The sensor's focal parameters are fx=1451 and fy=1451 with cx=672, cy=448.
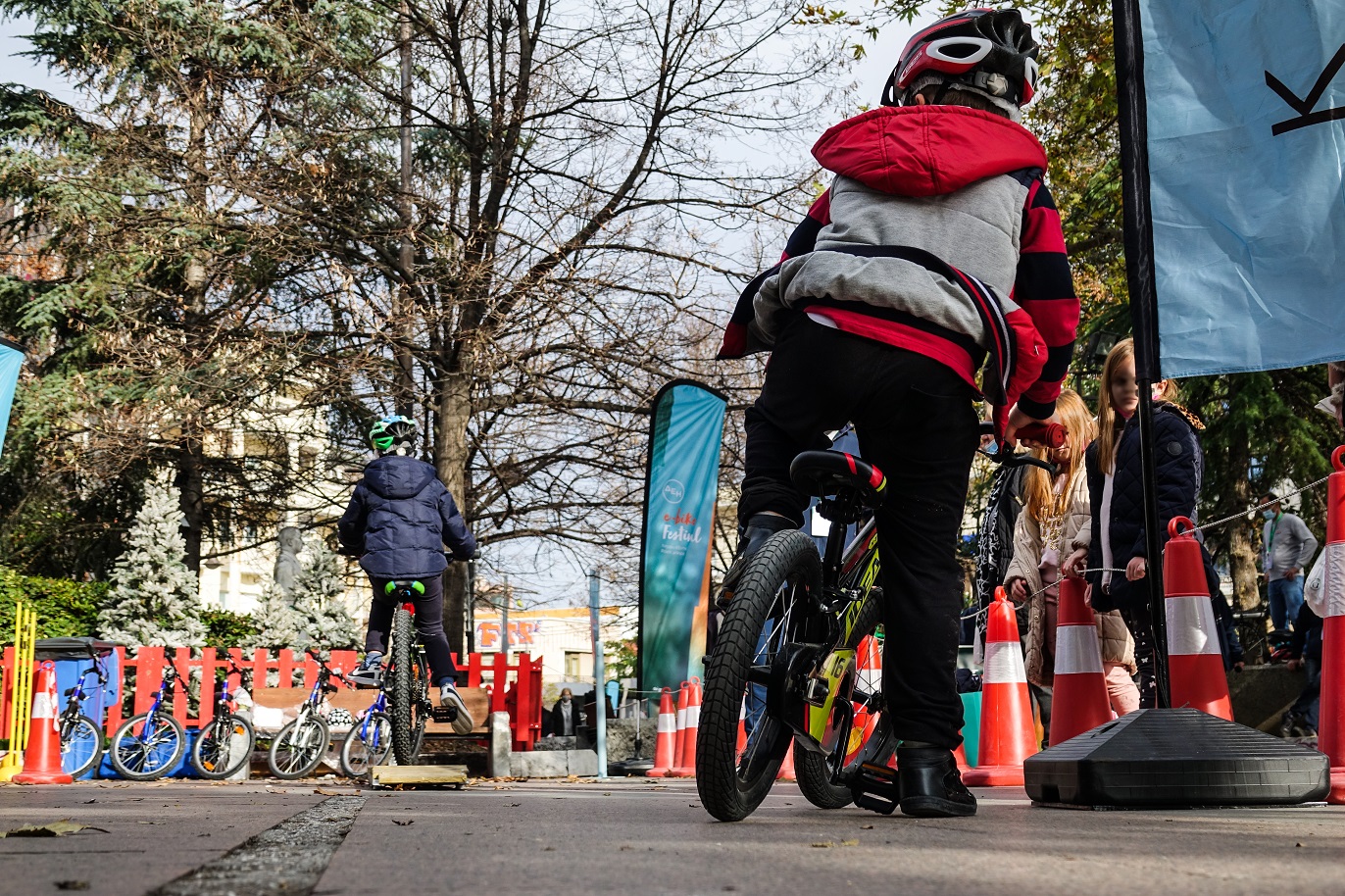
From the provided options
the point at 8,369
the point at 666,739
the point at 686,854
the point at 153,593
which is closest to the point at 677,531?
the point at 666,739

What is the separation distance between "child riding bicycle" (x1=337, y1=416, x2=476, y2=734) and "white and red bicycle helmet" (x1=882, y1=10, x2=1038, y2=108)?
6477 millimetres

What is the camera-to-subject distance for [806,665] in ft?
11.6

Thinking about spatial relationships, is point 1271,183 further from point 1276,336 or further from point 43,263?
point 43,263

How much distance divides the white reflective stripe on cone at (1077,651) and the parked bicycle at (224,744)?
8815 mm

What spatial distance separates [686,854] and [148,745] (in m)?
11.2

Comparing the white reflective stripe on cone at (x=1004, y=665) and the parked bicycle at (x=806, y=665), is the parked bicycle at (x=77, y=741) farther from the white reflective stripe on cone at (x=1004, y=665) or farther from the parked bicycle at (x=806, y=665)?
the parked bicycle at (x=806, y=665)

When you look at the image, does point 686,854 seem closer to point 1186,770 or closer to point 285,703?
point 1186,770

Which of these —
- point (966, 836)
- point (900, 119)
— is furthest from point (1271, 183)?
point (966, 836)

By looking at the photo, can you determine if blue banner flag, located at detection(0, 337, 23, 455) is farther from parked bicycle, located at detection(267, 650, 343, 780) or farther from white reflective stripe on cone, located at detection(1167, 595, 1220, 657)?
white reflective stripe on cone, located at detection(1167, 595, 1220, 657)

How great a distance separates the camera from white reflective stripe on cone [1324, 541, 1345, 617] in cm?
449

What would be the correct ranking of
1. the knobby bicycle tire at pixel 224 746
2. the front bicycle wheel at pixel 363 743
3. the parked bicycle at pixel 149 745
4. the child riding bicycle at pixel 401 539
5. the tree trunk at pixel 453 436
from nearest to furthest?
the child riding bicycle at pixel 401 539 → the front bicycle wheel at pixel 363 743 → the parked bicycle at pixel 149 745 → the knobby bicycle tire at pixel 224 746 → the tree trunk at pixel 453 436

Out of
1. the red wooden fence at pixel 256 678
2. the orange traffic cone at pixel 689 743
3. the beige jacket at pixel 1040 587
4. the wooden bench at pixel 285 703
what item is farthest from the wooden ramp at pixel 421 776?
the wooden bench at pixel 285 703

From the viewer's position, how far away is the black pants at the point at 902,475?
3672 mm

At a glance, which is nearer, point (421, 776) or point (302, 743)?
point (421, 776)
